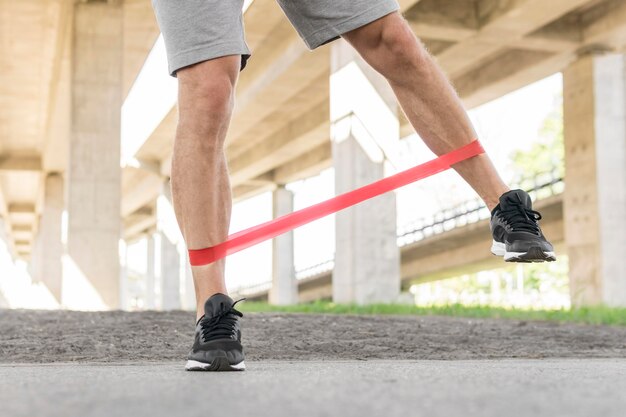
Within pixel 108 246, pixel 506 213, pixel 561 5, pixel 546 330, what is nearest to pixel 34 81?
pixel 108 246

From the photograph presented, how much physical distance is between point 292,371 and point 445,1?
1725cm

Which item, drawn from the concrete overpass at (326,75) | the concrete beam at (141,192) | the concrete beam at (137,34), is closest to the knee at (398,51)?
the concrete overpass at (326,75)

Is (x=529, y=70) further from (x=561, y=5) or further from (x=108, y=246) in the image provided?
(x=108, y=246)

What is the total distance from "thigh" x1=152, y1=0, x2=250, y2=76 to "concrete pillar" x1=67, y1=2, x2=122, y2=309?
50.1 ft

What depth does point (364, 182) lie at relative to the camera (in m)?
18.1

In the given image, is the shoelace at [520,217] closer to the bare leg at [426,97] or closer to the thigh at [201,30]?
the bare leg at [426,97]

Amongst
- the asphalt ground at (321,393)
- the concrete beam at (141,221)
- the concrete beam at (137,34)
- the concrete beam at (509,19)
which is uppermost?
the concrete beam at (137,34)

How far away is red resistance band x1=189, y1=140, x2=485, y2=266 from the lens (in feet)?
10.0

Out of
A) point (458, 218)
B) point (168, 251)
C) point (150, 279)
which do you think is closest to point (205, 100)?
point (458, 218)

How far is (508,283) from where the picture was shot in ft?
229

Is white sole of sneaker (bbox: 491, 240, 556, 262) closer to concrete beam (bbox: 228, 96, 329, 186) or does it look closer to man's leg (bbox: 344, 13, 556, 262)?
man's leg (bbox: 344, 13, 556, 262)

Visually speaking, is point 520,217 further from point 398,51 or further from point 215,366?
point 215,366

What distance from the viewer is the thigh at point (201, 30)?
3.00m

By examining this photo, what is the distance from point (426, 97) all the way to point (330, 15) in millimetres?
433
